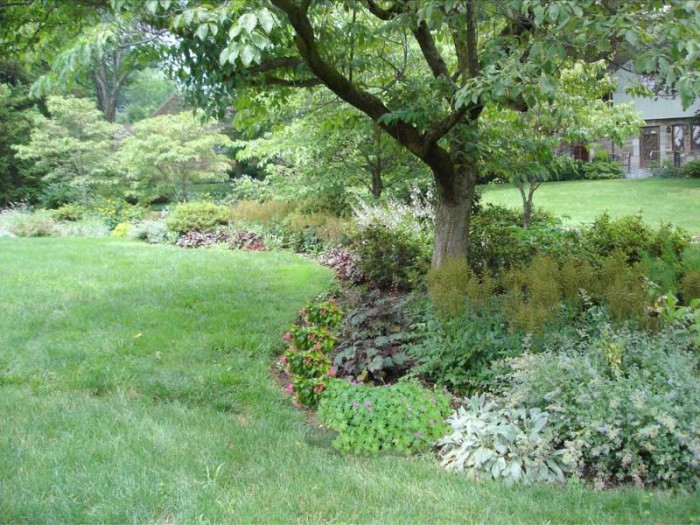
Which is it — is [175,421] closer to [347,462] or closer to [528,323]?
[347,462]

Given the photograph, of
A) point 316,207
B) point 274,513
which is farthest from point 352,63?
point 316,207

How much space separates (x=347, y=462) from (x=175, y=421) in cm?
117

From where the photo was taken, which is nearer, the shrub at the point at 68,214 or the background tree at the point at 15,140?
the shrub at the point at 68,214

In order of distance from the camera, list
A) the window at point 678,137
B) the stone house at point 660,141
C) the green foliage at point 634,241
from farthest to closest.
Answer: the window at point 678,137 < the stone house at point 660,141 < the green foliage at point 634,241

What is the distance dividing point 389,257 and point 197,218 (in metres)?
7.55

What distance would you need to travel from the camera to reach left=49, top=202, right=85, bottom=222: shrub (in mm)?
16578

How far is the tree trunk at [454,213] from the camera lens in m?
5.69

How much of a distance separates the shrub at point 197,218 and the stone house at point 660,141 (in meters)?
17.4

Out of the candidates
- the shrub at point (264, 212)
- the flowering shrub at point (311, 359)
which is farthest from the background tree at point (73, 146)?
the flowering shrub at point (311, 359)

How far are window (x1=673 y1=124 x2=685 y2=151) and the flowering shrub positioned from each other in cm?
2420

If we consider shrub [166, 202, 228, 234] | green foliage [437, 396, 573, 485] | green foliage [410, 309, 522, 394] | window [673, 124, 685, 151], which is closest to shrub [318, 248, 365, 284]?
green foliage [410, 309, 522, 394]

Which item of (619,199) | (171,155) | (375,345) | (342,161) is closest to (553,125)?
(342,161)

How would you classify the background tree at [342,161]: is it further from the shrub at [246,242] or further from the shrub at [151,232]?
the shrub at [151,232]

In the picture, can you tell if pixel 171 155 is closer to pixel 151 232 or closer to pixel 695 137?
pixel 151 232
